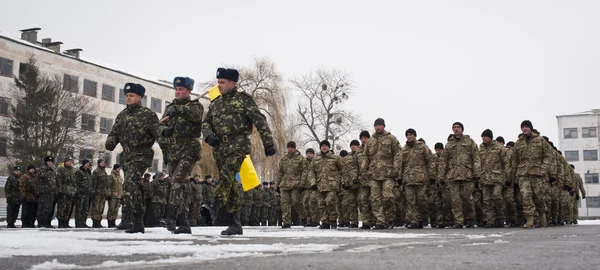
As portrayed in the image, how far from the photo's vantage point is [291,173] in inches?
587

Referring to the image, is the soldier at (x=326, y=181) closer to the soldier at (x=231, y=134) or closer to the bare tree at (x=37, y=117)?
the soldier at (x=231, y=134)

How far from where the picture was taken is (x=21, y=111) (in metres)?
39.4

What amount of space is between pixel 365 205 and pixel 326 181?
43.8 inches

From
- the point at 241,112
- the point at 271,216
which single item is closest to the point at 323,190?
the point at 241,112

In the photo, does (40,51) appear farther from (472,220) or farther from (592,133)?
(592,133)

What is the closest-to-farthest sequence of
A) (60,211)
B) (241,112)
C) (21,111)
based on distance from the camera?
(241,112) < (60,211) < (21,111)

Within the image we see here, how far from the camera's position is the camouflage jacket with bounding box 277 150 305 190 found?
14852mm

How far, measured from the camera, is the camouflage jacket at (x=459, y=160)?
44.1ft

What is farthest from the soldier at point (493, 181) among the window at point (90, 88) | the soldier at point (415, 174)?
the window at point (90, 88)

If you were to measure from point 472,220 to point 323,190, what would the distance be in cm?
332

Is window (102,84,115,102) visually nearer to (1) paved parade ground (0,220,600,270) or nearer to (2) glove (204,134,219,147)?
(2) glove (204,134,219,147)

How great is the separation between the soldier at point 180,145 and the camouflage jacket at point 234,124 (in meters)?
0.53

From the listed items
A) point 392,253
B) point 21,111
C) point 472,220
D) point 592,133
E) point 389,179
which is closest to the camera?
point 392,253

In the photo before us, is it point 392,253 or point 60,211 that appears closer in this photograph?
point 392,253
